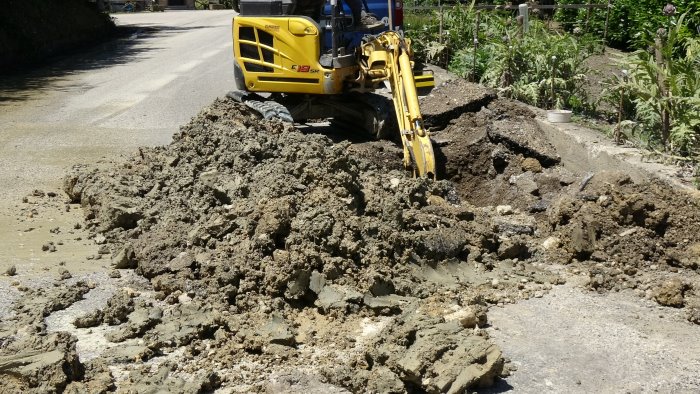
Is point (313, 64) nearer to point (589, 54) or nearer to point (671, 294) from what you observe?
point (589, 54)

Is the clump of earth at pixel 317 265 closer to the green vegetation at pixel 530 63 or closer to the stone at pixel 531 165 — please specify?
the stone at pixel 531 165

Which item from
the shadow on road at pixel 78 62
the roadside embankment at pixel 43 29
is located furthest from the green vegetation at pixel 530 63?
the roadside embankment at pixel 43 29

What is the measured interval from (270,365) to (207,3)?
5244 centimetres

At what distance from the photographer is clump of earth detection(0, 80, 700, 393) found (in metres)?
5.07

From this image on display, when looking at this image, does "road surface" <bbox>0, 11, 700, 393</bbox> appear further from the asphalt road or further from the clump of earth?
the clump of earth

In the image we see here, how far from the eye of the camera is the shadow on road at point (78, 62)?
54.3ft

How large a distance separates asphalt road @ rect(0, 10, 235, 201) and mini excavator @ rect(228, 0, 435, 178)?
1.98 meters

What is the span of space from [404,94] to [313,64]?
1724 millimetres

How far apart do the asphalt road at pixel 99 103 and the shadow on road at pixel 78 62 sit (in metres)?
0.02

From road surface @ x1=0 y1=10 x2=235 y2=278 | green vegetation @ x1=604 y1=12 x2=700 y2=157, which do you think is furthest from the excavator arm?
road surface @ x1=0 y1=10 x2=235 y2=278

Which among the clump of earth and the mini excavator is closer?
the clump of earth

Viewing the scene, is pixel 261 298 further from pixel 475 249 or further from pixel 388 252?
pixel 475 249

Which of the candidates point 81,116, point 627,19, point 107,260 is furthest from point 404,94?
point 627,19

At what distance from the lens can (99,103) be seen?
14766mm
